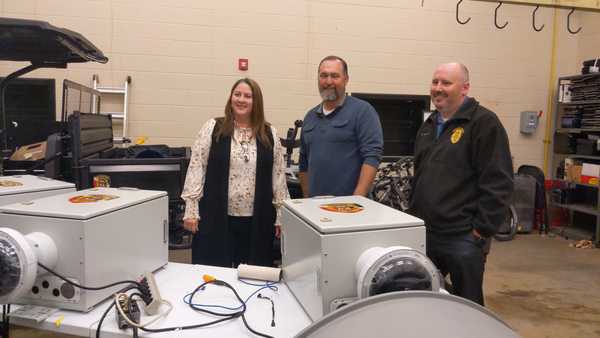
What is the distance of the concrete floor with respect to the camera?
2686 millimetres

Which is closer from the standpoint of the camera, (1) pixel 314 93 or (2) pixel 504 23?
(1) pixel 314 93

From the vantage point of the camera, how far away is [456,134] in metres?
1.95

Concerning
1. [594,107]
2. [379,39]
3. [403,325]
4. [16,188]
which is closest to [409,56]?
[379,39]

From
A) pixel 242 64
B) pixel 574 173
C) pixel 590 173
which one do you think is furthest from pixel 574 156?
pixel 242 64

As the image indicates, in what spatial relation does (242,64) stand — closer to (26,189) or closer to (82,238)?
(26,189)

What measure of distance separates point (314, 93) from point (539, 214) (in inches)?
116

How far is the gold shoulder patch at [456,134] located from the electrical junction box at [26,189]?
5.08 feet

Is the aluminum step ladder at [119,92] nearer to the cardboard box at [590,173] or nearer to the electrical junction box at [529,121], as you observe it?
the electrical junction box at [529,121]

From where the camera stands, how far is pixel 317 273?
43.6 inches

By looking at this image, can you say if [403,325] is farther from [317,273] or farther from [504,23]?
[504,23]

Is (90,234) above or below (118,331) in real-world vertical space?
above

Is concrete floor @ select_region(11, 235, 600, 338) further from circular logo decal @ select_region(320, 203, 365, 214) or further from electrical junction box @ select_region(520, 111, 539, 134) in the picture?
circular logo decal @ select_region(320, 203, 365, 214)

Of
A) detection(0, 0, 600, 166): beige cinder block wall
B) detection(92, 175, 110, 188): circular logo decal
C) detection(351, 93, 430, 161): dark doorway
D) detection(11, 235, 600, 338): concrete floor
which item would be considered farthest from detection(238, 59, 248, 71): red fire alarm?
detection(92, 175, 110, 188): circular logo decal

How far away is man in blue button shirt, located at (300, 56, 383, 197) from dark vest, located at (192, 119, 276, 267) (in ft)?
0.93
